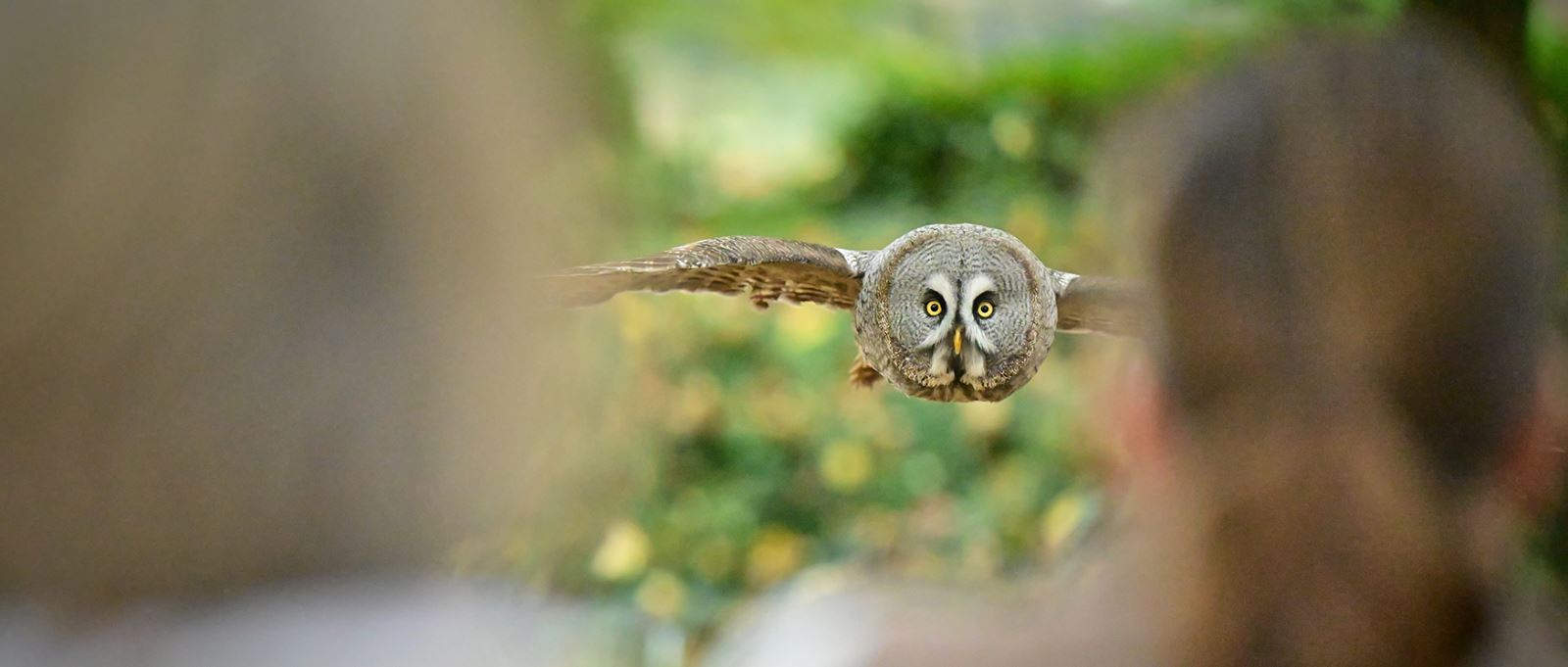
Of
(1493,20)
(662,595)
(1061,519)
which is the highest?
(1061,519)

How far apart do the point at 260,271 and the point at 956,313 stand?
0.30 m

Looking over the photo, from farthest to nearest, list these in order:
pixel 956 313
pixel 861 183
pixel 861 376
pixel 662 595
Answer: pixel 662 595 < pixel 861 183 < pixel 861 376 < pixel 956 313

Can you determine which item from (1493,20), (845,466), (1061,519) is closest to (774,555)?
(845,466)

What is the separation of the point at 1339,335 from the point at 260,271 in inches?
17.8

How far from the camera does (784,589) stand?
1.87m

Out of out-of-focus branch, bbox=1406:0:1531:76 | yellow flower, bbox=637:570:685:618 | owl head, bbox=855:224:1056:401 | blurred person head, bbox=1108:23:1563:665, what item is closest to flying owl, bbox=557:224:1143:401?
owl head, bbox=855:224:1056:401

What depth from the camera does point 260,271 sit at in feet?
1.48

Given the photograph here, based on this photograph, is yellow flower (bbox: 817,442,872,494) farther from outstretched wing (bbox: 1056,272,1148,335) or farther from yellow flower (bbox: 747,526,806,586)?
outstretched wing (bbox: 1056,272,1148,335)

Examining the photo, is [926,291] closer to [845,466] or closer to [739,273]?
[739,273]

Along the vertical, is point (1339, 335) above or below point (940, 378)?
above

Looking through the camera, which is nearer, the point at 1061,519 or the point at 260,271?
the point at 260,271

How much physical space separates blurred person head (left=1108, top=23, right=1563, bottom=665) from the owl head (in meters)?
0.12

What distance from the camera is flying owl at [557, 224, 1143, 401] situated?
29 centimetres

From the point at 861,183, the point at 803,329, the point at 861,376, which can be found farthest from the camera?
the point at 803,329
